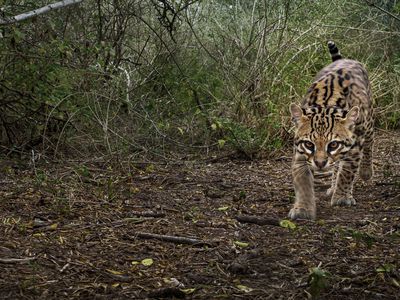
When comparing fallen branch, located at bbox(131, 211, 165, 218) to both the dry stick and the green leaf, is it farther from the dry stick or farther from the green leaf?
the green leaf

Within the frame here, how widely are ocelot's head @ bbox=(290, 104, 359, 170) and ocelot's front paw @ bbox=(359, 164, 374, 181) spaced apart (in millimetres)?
1688

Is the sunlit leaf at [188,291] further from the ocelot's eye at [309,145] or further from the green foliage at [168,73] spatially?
the green foliage at [168,73]

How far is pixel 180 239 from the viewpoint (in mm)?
4824

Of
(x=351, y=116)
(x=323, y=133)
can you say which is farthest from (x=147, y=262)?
(x=351, y=116)

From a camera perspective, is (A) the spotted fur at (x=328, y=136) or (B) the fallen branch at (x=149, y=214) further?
(A) the spotted fur at (x=328, y=136)

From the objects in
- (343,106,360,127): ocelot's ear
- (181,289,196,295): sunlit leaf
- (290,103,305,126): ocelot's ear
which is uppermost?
(290,103,305,126): ocelot's ear

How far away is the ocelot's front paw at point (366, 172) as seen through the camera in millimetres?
7582

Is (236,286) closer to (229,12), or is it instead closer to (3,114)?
(3,114)

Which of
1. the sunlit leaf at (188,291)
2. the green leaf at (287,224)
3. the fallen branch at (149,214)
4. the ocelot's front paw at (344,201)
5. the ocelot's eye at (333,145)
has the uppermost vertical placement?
the ocelot's eye at (333,145)

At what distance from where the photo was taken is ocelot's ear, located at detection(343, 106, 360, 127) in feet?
19.2

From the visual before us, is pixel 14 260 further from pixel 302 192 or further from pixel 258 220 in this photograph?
pixel 302 192

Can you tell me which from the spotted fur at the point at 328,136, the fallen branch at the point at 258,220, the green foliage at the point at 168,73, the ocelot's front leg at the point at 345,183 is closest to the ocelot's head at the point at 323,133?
the spotted fur at the point at 328,136

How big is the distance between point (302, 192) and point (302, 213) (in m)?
0.21

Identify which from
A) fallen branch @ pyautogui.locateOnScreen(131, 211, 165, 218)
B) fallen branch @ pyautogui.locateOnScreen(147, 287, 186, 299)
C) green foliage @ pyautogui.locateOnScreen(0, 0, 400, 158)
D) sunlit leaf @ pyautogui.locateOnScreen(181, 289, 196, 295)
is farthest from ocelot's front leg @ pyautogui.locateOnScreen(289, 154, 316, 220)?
fallen branch @ pyautogui.locateOnScreen(147, 287, 186, 299)
